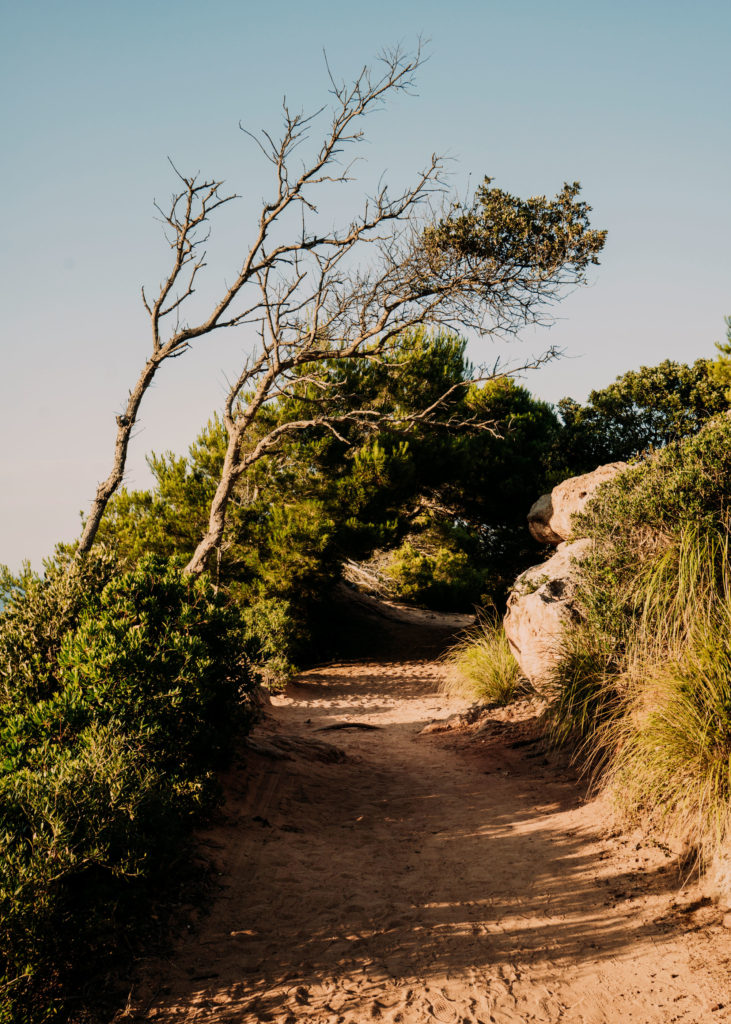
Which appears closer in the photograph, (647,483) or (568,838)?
(568,838)

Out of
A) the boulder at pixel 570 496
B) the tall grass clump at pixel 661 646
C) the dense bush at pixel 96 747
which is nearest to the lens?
the dense bush at pixel 96 747

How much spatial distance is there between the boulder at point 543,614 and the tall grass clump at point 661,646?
0.89 feet

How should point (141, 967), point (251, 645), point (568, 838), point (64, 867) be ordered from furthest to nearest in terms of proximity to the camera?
point (251, 645), point (568, 838), point (141, 967), point (64, 867)

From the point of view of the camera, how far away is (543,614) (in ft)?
24.1

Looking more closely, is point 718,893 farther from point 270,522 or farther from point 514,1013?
point 270,522

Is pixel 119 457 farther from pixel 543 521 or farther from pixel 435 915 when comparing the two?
pixel 435 915

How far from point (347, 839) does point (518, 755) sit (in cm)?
253

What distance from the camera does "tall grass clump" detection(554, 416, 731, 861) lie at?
13.4 ft

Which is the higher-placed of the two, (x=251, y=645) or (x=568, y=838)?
(x=251, y=645)

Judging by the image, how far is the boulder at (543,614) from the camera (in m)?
7.12

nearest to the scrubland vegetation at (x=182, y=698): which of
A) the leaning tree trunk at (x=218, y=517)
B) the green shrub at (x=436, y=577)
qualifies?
the leaning tree trunk at (x=218, y=517)

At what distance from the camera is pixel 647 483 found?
257 inches

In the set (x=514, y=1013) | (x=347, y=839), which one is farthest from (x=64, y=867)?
(x=347, y=839)

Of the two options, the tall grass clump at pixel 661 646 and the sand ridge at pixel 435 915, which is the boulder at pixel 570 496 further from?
the sand ridge at pixel 435 915
